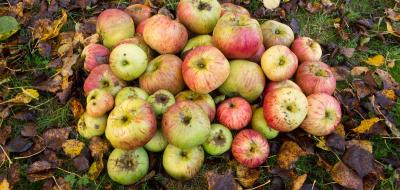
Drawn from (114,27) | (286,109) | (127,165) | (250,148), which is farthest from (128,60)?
(286,109)

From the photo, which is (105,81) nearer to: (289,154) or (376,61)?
(289,154)

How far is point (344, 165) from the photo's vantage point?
3246mm

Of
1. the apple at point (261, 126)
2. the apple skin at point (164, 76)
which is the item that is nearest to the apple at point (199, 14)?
the apple skin at point (164, 76)

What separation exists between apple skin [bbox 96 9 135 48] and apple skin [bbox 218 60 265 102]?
3.52ft

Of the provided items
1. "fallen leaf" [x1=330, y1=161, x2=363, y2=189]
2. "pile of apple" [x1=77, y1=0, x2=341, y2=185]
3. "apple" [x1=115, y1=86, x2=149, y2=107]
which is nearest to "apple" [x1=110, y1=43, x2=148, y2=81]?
"pile of apple" [x1=77, y1=0, x2=341, y2=185]

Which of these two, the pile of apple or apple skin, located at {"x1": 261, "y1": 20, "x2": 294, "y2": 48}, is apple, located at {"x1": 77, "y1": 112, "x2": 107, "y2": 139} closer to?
the pile of apple

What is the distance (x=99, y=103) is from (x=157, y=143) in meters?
0.56

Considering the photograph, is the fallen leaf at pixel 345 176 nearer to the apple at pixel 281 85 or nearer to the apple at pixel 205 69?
the apple at pixel 281 85

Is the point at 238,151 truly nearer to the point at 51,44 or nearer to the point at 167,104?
the point at 167,104

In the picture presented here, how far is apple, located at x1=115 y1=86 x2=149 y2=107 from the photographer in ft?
10.4

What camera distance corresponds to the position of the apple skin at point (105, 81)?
10.9 ft

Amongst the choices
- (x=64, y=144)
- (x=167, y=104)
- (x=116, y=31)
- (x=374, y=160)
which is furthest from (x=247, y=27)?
(x=64, y=144)

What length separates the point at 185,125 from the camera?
113 inches

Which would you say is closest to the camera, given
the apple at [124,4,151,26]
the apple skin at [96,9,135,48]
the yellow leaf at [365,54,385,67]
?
the apple skin at [96,9,135,48]
